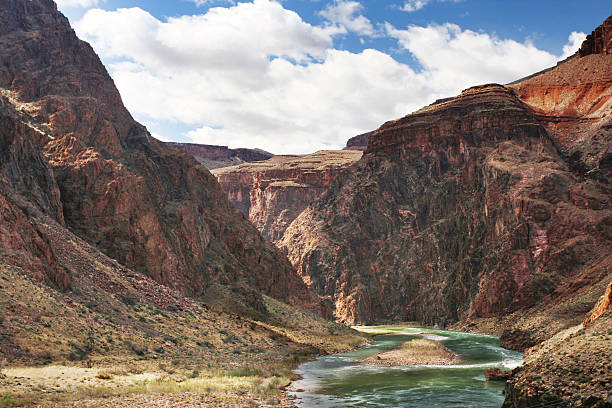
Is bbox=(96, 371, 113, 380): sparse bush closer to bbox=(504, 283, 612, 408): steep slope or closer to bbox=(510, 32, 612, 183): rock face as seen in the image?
bbox=(504, 283, 612, 408): steep slope

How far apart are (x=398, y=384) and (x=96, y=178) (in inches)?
1714

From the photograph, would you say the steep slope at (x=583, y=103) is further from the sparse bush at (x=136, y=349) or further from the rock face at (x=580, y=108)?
the sparse bush at (x=136, y=349)

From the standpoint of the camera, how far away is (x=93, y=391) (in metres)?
23.4

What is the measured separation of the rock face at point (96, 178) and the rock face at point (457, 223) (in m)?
42.1

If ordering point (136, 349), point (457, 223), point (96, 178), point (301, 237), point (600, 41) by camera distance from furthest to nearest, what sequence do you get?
point (301, 237) < point (600, 41) < point (457, 223) < point (96, 178) < point (136, 349)

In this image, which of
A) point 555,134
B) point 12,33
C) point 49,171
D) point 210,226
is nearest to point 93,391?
point 49,171

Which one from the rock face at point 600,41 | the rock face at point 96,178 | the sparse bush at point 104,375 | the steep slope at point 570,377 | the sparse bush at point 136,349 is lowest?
the sparse bush at point 136,349

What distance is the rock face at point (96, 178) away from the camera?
51688 mm

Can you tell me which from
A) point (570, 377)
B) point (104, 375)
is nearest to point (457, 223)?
point (570, 377)

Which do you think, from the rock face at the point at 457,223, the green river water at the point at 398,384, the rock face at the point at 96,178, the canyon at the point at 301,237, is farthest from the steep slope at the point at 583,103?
the rock face at the point at 96,178

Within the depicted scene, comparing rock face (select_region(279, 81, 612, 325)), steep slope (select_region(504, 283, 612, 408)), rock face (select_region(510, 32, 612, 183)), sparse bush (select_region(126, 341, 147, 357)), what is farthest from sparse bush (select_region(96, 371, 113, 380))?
rock face (select_region(510, 32, 612, 183))

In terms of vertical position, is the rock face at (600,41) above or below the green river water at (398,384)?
above

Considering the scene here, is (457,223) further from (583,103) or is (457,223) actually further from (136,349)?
(136,349)

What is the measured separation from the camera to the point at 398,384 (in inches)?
1435
